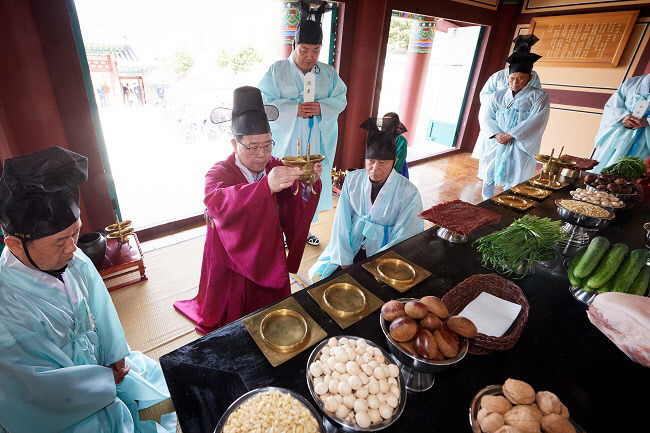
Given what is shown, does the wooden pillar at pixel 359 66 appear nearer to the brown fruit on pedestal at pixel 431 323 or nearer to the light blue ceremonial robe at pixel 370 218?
the light blue ceremonial robe at pixel 370 218

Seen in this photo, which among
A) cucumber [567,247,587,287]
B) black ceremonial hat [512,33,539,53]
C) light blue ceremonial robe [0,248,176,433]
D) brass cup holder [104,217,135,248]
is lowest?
brass cup holder [104,217,135,248]

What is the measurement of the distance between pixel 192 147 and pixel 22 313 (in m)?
7.11

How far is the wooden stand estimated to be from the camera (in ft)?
10.3

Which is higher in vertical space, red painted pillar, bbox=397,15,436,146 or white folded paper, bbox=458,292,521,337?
red painted pillar, bbox=397,15,436,146

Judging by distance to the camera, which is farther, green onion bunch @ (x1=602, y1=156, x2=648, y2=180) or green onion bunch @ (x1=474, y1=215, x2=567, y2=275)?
green onion bunch @ (x1=602, y1=156, x2=648, y2=180)

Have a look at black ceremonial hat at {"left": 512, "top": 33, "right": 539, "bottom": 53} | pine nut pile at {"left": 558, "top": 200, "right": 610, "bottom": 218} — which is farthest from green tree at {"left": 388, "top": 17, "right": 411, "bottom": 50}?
pine nut pile at {"left": 558, "top": 200, "right": 610, "bottom": 218}

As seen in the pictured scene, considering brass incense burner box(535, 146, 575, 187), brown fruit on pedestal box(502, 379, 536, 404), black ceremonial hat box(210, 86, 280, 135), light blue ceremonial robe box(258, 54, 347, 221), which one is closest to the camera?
brown fruit on pedestal box(502, 379, 536, 404)

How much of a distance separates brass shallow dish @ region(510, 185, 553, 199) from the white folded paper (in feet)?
7.04

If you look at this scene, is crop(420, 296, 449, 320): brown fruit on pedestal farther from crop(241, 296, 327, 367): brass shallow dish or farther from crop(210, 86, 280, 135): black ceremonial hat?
crop(210, 86, 280, 135): black ceremonial hat

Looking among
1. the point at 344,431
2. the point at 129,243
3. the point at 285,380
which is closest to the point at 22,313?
the point at 285,380

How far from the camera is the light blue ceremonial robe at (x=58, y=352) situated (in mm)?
1240

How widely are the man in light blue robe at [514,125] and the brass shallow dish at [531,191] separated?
2.15m

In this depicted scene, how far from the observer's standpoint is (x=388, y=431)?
1.05 meters

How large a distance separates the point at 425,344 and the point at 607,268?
1226 mm
